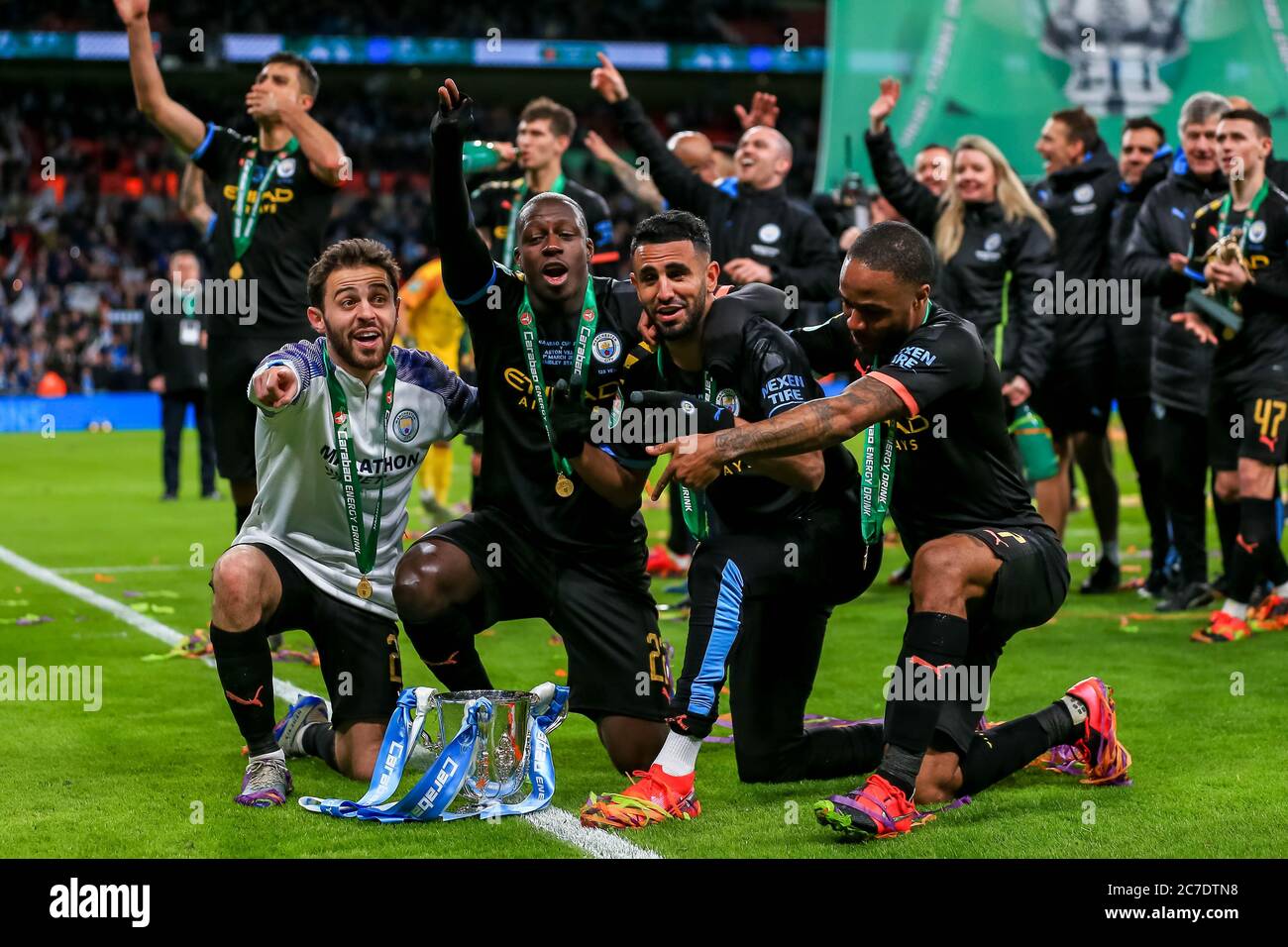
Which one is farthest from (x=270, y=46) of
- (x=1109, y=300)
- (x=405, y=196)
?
(x=1109, y=300)

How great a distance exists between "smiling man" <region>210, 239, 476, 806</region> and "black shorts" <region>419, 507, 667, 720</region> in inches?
10.2

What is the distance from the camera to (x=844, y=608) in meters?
8.66

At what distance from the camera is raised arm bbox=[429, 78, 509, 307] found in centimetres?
493

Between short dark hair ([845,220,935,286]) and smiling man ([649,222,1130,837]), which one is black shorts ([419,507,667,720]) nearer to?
smiling man ([649,222,1130,837])

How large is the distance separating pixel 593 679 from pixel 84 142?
3477 cm

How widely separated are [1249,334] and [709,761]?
3631 mm

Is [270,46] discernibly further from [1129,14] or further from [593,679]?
[593,679]

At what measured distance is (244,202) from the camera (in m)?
7.15

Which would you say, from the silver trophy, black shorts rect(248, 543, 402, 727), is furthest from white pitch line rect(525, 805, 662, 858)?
black shorts rect(248, 543, 402, 727)

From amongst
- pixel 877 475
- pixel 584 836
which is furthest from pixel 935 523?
pixel 584 836

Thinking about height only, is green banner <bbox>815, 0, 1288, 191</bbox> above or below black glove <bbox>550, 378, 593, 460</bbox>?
above

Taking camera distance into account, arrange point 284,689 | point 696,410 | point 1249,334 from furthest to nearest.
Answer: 1. point 1249,334
2. point 284,689
3. point 696,410

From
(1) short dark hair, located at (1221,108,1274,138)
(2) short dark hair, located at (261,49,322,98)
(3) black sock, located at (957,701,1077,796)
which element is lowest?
(3) black sock, located at (957,701,1077,796)

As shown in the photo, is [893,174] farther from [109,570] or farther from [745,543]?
[109,570]
